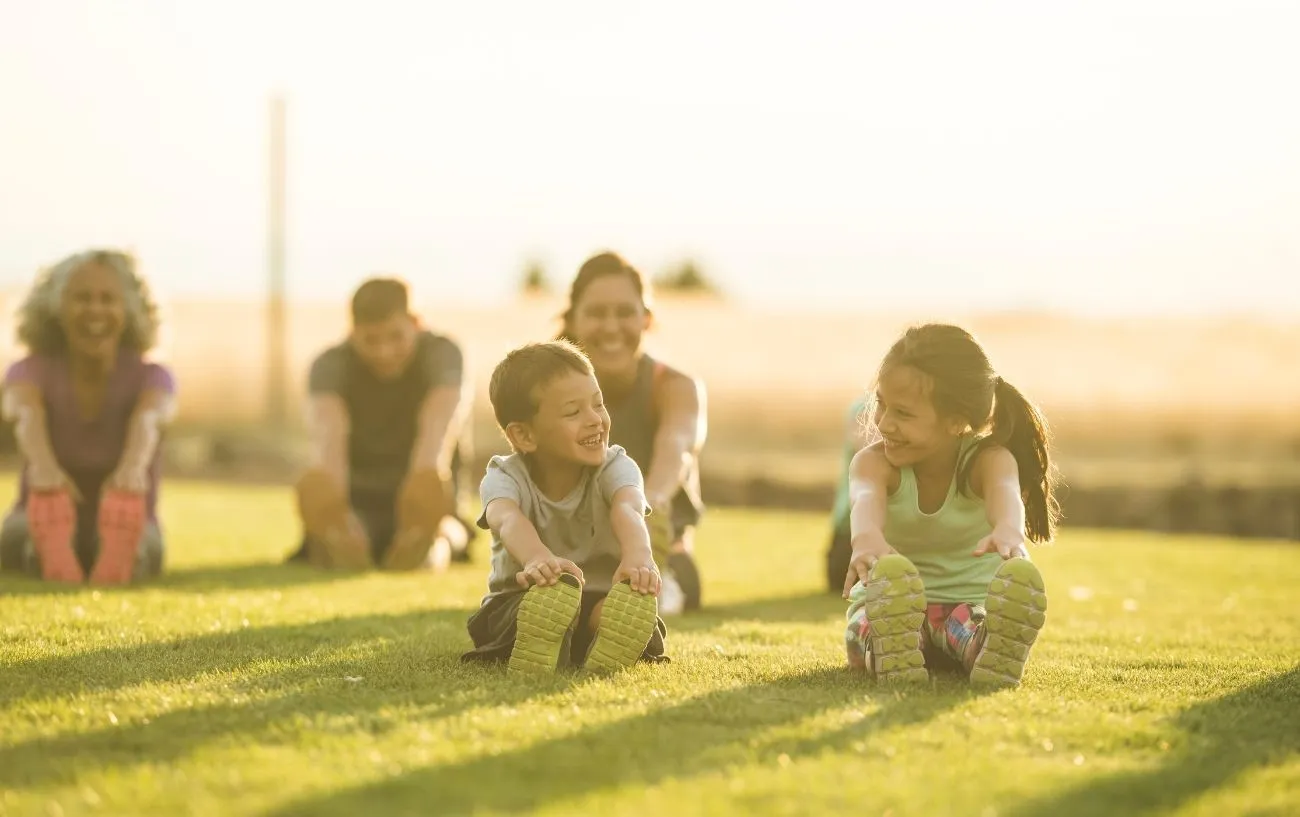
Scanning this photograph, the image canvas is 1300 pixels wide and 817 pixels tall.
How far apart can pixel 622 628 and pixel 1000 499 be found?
4.24 feet

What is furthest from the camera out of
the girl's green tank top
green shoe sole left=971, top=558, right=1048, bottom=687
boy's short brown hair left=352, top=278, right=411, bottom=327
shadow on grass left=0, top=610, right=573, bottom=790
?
boy's short brown hair left=352, top=278, right=411, bottom=327

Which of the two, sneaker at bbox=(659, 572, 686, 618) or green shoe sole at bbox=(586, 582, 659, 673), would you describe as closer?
green shoe sole at bbox=(586, 582, 659, 673)

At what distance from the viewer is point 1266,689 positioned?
14.8 ft

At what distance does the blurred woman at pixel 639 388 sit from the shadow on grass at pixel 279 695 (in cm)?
169

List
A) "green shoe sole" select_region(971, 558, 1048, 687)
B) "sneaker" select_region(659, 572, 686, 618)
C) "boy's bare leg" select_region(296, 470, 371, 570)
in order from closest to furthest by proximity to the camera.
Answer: "green shoe sole" select_region(971, 558, 1048, 687) → "sneaker" select_region(659, 572, 686, 618) → "boy's bare leg" select_region(296, 470, 371, 570)

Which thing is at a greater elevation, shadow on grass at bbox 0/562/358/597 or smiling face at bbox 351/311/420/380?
smiling face at bbox 351/311/420/380

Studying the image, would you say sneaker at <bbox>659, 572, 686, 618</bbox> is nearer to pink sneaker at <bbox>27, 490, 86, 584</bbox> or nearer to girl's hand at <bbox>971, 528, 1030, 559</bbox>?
girl's hand at <bbox>971, 528, 1030, 559</bbox>

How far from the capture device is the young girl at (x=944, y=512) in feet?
14.0

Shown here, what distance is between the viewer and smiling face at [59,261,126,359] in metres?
7.64

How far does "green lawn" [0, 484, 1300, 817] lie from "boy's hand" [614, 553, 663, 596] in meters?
0.27

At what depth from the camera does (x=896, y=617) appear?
4.21 m

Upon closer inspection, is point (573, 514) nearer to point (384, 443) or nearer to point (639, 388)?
point (639, 388)

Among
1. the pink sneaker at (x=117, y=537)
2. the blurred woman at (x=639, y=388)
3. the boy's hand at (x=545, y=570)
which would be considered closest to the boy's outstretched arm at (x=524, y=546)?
the boy's hand at (x=545, y=570)

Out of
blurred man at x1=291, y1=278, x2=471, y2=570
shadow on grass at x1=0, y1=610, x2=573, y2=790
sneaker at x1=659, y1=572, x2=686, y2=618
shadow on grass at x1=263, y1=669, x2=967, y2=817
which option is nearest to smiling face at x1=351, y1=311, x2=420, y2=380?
blurred man at x1=291, y1=278, x2=471, y2=570
